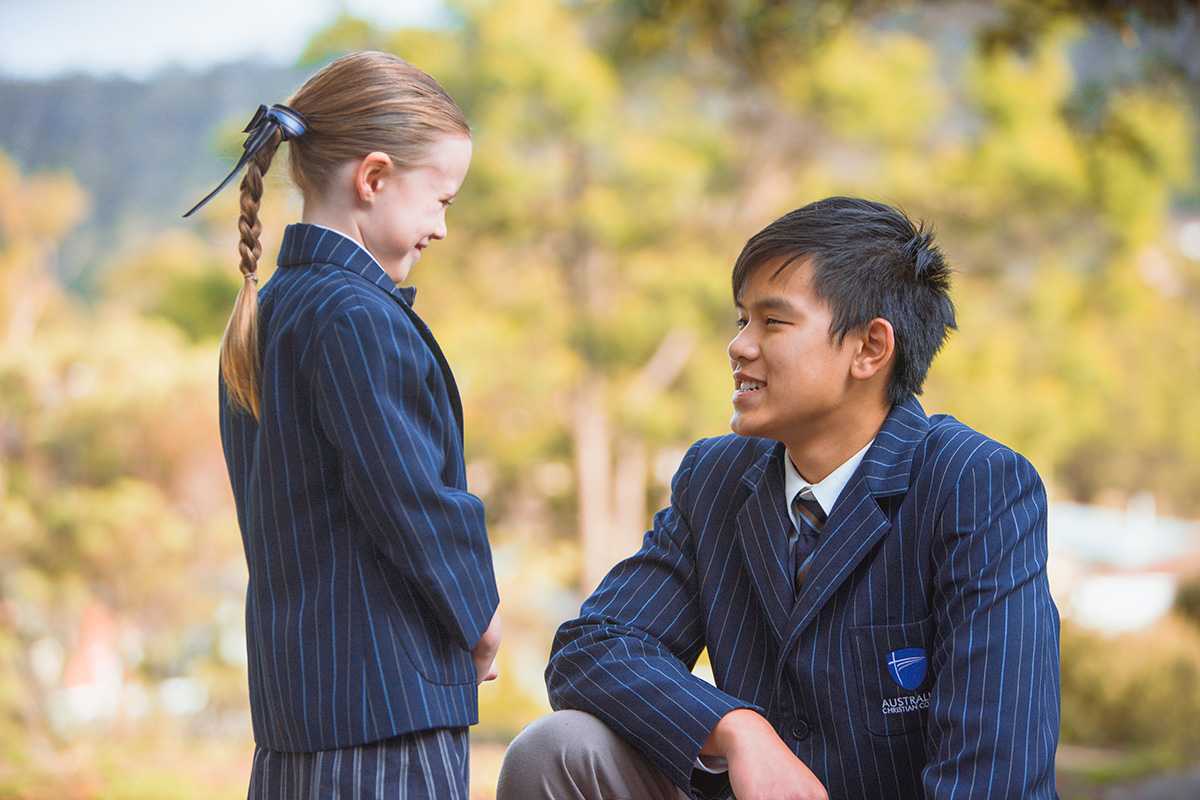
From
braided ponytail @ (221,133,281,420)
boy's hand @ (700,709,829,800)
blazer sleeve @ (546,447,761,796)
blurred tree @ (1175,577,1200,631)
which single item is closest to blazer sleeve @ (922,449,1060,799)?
boy's hand @ (700,709,829,800)

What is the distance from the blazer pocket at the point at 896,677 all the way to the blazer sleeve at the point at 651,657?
14 centimetres

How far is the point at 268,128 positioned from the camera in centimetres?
144

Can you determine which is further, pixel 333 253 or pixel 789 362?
pixel 789 362

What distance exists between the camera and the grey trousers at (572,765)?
152cm

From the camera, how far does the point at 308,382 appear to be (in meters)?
1.40

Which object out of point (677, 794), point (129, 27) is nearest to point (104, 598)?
point (129, 27)

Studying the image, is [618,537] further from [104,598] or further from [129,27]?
[129,27]

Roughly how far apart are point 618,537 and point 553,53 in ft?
11.6

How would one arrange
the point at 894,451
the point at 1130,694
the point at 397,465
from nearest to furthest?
the point at 397,465 < the point at 894,451 < the point at 1130,694

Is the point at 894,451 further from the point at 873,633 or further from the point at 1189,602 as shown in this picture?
the point at 1189,602

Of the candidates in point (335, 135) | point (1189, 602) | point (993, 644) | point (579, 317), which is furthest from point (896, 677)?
point (579, 317)

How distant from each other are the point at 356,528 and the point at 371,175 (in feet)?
1.25

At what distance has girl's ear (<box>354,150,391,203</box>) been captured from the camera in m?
1.45

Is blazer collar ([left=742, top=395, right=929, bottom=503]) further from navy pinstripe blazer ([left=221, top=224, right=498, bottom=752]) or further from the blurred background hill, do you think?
the blurred background hill
